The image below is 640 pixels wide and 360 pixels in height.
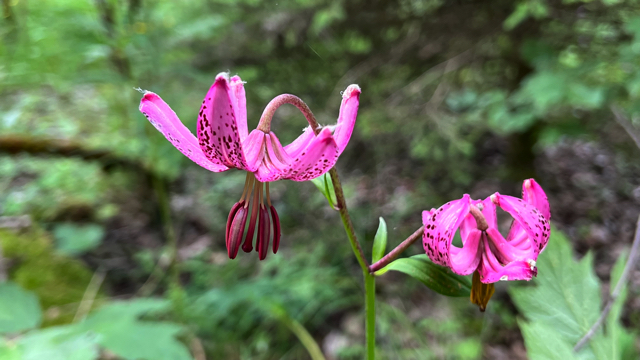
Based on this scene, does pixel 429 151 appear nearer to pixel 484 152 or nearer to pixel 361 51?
pixel 361 51

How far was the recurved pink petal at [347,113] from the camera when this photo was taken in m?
0.62

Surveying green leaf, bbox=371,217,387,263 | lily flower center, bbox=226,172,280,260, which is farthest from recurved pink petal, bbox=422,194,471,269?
lily flower center, bbox=226,172,280,260

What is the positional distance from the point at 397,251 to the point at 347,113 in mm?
266

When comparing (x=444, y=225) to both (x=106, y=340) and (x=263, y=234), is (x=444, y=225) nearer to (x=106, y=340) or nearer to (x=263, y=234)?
(x=263, y=234)

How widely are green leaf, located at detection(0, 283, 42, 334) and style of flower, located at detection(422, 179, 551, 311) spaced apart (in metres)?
1.38

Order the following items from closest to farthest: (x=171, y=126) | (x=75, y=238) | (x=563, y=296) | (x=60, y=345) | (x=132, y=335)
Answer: (x=171, y=126)
(x=563, y=296)
(x=60, y=345)
(x=132, y=335)
(x=75, y=238)

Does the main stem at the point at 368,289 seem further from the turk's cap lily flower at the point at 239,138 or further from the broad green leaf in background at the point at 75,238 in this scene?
the broad green leaf in background at the point at 75,238

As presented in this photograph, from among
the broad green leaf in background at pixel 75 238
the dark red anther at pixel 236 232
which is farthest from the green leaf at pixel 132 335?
the broad green leaf in background at pixel 75 238

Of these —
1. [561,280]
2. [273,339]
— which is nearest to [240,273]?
[273,339]

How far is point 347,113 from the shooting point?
24.8 inches

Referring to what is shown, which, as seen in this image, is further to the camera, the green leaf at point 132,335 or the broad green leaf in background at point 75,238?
the broad green leaf in background at point 75,238

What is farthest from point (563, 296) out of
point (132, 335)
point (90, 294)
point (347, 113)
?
point (90, 294)

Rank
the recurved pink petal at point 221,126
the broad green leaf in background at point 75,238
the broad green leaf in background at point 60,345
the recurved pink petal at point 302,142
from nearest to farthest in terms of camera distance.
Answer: the recurved pink petal at point 221,126 → the recurved pink petal at point 302,142 → the broad green leaf in background at point 60,345 → the broad green leaf in background at point 75,238

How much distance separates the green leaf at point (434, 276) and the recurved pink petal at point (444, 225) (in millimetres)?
63
